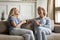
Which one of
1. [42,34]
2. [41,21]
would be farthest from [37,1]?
[42,34]

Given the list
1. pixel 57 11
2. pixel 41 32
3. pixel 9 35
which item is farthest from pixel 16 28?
pixel 57 11

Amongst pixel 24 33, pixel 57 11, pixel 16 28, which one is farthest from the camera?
pixel 57 11

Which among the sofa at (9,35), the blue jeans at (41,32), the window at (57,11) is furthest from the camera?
the window at (57,11)

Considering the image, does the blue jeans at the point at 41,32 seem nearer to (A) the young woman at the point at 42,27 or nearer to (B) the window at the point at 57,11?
(A) the young woman at the point at 42,27

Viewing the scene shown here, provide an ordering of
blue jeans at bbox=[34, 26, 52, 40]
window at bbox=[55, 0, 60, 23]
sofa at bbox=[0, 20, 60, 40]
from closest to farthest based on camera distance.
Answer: sofa at bbox=[0, 20, 60, 40] → blue jeans at bbox=[34, 26, 52, 40] → window at bbox=[55, 0, 60, 23]

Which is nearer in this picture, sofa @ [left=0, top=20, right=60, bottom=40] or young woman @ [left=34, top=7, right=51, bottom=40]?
sofa @ [left=0, top=20, right=60, bottom=40]

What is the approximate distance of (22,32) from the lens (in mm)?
3658

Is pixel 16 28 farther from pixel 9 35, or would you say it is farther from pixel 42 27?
pixel 42 27

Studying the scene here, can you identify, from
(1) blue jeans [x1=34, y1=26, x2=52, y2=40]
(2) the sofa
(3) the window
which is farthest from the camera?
(3) the window

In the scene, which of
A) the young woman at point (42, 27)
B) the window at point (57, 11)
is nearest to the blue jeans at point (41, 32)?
the young woman at point (42, 27)

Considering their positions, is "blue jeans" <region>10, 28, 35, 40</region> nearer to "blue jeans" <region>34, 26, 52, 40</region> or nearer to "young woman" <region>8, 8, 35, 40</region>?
"young woman" <region>8, 8, 35, 40</region>

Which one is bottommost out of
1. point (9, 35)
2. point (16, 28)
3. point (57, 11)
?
point (9, 35)

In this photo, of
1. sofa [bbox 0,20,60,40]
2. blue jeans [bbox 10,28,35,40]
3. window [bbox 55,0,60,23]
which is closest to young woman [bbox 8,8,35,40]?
blue jeans [bbox 10,28,35,40]

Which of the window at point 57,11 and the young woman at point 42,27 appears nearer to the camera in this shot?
the young woman at point 42,27
